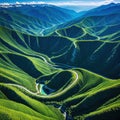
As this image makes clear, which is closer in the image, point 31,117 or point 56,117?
point 31,117

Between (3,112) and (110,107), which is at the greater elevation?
(3,112)

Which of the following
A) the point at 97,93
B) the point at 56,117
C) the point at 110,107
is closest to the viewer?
the point at 110,107

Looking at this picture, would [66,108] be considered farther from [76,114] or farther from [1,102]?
[1,102]

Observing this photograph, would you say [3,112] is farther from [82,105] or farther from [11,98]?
[82,105]

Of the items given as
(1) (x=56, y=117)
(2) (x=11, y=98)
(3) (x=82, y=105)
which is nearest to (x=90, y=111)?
(3) (x=82, y=105)

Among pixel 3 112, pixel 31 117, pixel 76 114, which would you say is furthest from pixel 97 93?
pixel 3 112

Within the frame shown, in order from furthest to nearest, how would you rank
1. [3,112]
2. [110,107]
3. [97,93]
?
[97,93]
[110,107]
[3,112]

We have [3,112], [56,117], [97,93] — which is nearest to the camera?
[3,112]

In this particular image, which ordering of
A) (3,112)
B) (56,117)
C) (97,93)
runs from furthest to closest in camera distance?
1. (97,93)
2. (56,117)
3. (3,112)

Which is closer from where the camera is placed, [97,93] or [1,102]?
[1,102]
